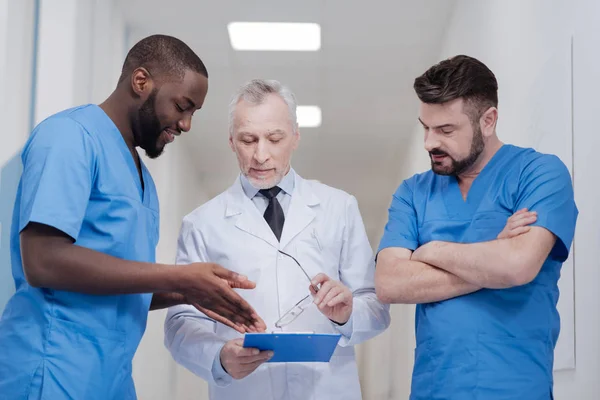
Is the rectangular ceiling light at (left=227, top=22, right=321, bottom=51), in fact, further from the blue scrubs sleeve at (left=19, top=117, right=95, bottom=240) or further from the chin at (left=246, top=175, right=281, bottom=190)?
the blue scrubs sleeve at (left=19, top=117, right=95, bottom=240)

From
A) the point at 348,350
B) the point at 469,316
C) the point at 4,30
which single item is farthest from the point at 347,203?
the point at 4,30

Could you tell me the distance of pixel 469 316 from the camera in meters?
1.49

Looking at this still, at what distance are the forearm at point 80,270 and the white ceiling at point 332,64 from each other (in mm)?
2741

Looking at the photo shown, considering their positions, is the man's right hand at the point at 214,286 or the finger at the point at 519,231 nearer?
the man's right hand at the point at 214,286

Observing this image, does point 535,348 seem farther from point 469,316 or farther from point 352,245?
point 352,245

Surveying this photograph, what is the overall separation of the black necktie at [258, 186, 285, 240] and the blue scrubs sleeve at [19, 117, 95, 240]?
0.64 m

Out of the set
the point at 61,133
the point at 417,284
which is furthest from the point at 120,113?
the point at 417,284

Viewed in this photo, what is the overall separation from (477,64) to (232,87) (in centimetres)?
337

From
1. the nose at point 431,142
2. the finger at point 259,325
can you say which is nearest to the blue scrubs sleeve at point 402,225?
the nose at point 431,142

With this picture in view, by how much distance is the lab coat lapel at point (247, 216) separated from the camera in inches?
71.6

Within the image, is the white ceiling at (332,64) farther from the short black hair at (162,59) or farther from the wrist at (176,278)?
the wrist at (176,278)

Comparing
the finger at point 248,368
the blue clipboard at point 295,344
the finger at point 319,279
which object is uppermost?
the finger at point 319,279

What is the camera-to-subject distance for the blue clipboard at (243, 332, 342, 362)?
4.57 ft

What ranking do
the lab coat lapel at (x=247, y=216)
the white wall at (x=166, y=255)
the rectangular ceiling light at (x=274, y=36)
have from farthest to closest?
the white wall at (x=166, y=255), the rectangular ceiling light at (x=274, y=36), the lab coat lapel at (x=247, y=216)
